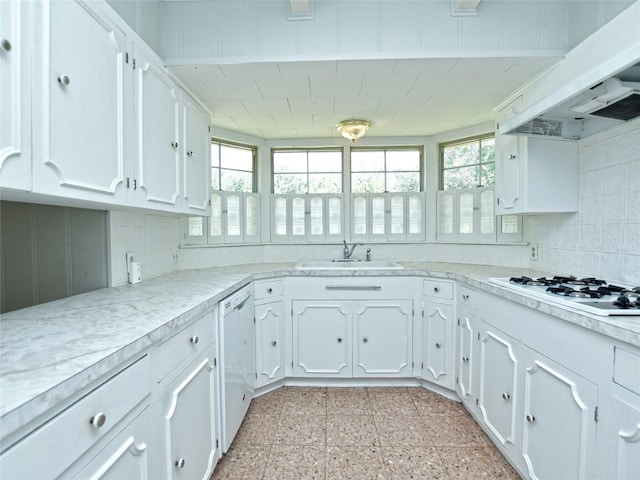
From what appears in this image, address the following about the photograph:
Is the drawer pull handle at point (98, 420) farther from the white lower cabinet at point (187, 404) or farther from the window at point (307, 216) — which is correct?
the window at point (307, 216)

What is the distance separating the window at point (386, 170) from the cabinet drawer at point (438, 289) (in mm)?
1113

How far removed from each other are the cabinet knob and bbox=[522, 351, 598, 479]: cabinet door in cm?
200

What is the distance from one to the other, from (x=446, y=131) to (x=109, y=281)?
2858mm

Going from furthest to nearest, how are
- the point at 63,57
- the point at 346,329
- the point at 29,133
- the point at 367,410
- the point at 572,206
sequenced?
the point at 346,329 < the point at 367,410 < the point at 572,206 < the point at 63,57 < the point at 29,133

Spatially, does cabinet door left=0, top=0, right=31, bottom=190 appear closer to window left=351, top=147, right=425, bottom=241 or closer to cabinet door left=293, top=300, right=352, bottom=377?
cabinet door left=293, top=300, right=352, bottom=377

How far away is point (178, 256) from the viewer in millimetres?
2436

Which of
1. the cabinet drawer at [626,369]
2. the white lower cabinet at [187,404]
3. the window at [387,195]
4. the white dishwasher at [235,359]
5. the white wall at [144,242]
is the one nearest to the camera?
the cabinet drawer at [626,369]

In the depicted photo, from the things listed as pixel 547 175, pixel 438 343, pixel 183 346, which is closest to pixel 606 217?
pixel 547 175

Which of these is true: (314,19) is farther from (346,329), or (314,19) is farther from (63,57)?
(346,329)

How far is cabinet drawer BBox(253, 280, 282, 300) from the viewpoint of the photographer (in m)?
2.18

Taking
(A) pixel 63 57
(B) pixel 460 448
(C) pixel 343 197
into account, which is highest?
(A) pixel 63 57

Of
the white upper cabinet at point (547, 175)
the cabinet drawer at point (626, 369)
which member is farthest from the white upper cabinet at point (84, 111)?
the white upper cabinet at point (547, 175)

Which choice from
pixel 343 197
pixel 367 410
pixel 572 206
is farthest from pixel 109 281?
pixel 572 206

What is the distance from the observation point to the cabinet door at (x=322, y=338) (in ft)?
7.60
